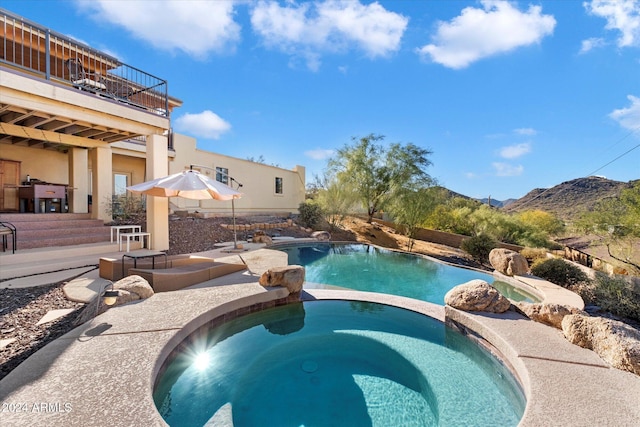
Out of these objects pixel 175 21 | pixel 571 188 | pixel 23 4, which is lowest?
pixel 571 188

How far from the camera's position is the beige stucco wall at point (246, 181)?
1411 cm

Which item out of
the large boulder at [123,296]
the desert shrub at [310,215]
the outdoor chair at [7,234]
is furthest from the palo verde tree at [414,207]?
the outdoor chair at [7,234]

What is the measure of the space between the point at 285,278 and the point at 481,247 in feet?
32.1

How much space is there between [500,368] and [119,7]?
11304 millimetres

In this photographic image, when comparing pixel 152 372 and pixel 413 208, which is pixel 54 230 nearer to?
pixel 152 372

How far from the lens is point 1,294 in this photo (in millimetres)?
4672

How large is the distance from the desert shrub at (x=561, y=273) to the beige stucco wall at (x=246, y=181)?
457 inches

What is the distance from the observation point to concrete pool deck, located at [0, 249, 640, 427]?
2.18m

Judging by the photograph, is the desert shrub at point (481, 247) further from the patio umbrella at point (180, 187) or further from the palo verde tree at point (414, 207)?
the patio umbrella at point (180, 187)

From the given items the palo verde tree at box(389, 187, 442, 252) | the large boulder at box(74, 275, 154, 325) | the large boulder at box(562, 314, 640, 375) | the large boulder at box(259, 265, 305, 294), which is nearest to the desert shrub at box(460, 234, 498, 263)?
the palo verde tree at box(389, 187, 442, 252)

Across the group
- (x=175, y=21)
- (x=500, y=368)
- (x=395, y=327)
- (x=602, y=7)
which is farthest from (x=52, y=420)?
(x=602, y=7)

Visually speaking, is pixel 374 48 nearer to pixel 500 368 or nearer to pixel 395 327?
pixel 395 327

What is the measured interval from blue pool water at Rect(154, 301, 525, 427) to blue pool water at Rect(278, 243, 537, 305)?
1941 millimetres

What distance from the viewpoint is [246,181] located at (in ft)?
58.0
